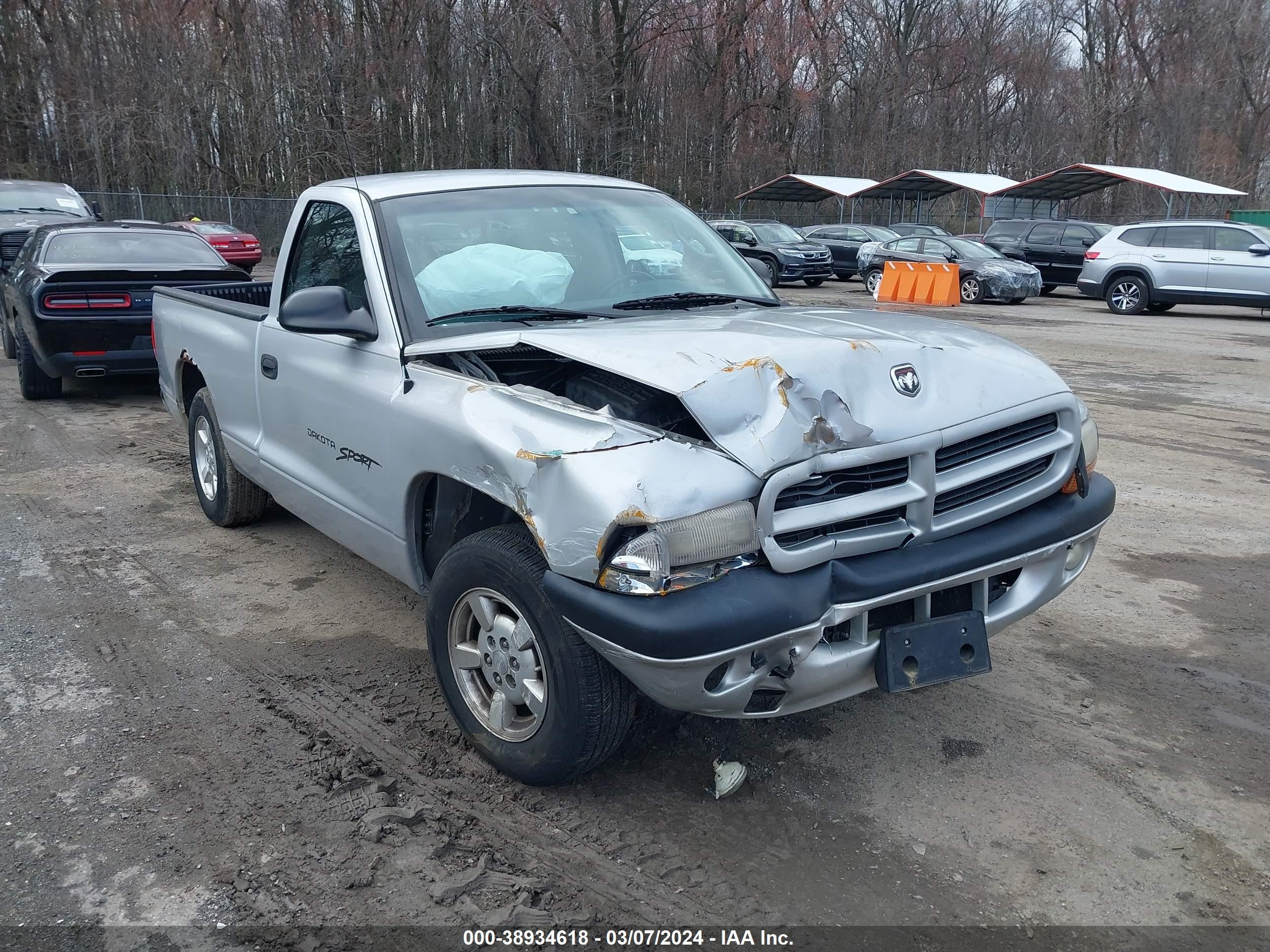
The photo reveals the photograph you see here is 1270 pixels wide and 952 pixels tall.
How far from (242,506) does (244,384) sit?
106cm

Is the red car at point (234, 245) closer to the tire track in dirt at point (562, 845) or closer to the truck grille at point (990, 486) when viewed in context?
the tire track in dirt at point (562, 845)

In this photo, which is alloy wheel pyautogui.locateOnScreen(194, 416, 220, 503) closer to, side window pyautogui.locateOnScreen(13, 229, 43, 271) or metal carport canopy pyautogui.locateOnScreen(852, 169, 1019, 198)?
side window pyautogui.locateOnScreen(13, 229, 43, 271)

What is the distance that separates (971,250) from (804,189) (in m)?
18.1

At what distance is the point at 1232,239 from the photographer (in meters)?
18.0

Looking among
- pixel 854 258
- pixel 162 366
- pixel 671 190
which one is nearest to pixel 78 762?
pixel 162 366

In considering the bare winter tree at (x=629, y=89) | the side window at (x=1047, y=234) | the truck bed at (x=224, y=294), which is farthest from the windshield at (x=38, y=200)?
the side window at (x=1047, y=234)

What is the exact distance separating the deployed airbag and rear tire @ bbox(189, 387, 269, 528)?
2.13 meters

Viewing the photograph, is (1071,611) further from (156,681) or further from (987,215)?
(987,215)

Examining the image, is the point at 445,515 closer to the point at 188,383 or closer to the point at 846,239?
the point at 188,383

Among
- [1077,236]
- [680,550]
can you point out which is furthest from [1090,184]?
[680,550]

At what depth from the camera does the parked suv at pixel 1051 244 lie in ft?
73.5

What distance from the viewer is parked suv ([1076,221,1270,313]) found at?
1789 cm

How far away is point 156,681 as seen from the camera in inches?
154

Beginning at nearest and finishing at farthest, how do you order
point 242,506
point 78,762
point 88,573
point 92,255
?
point 78,762 < point 88,573 < point 242,506 < point 92,255
